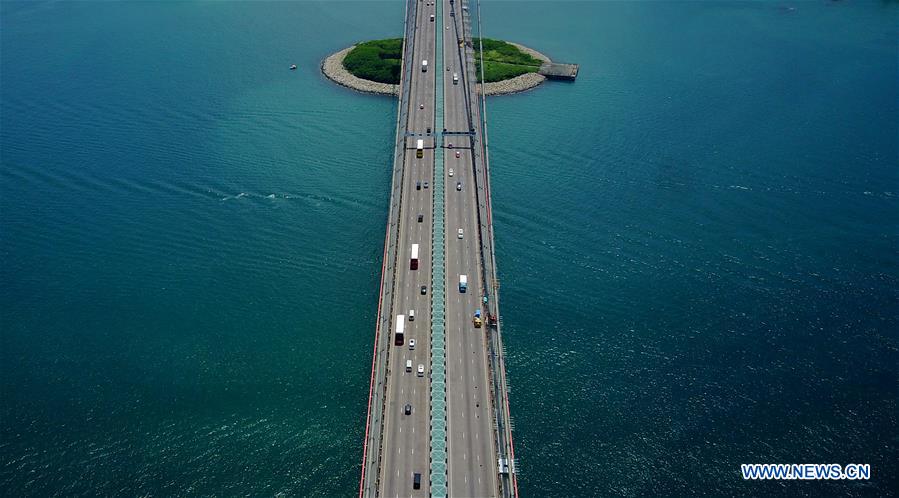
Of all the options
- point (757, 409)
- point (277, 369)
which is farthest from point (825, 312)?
point (277, 369)

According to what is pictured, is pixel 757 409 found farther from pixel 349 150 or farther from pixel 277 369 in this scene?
pixel 349 150

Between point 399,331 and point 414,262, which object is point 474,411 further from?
point 414,262

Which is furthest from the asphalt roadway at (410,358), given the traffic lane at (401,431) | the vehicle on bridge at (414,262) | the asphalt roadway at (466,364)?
the asphalt roadway at (466,364)

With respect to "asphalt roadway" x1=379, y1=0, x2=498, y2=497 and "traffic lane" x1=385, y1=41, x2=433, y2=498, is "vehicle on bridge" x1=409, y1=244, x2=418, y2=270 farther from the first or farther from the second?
"traffic lane" x1=385, y1=41, x2=433, y2=498

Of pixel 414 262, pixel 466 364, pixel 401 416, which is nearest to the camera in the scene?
pixel 401 416

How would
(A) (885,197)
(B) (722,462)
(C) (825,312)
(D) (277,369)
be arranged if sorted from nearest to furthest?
(B) (722,462), (D) (277,369), (C) (825,312), (A) (885,197)

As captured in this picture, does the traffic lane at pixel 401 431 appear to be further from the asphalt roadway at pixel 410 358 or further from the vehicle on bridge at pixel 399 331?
the vehicle on bridge at pixel 399 331

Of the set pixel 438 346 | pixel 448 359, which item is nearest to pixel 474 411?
pixel 448 359
